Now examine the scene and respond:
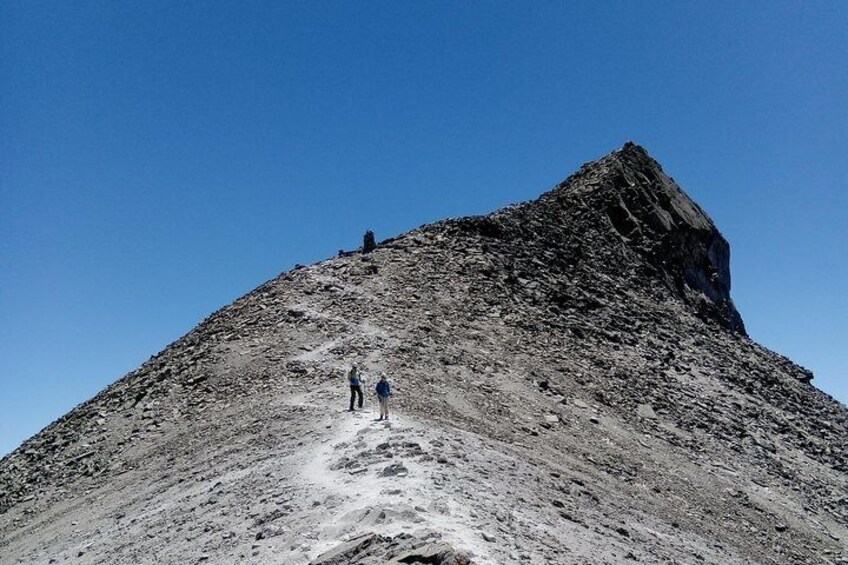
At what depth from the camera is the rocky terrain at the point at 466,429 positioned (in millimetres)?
14516

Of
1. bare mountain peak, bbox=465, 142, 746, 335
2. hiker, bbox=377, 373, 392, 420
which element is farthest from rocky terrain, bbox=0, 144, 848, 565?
hiker, bbox=377, 373, 392, 420

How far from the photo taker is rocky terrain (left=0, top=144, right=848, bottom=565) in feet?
47.6

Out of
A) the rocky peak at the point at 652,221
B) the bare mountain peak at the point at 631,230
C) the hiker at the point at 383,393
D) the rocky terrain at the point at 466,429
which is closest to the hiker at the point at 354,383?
the rocky terrain at the point at 466,429

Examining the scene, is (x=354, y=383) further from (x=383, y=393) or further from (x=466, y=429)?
(x=466, y=429)

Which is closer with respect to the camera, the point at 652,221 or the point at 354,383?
the point at 354,383

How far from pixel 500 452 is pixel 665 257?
37.5 m

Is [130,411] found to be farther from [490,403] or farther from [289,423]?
[490,403]

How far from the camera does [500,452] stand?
20953 millimetres

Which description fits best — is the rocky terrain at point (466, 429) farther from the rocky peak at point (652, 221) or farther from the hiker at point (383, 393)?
the hiker at point (383, 393)

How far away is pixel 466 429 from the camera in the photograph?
2302 cm

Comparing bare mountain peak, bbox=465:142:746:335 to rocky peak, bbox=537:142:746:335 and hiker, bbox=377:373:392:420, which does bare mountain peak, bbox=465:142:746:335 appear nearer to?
rocky peak, bbox=537:142:746:335

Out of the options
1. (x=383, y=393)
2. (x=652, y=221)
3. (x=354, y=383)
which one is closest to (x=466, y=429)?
(x=383, y=393)

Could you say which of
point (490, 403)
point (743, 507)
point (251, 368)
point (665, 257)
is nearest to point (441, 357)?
point (490, 403)

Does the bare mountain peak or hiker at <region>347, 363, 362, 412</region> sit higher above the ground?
the bare mountain peak
